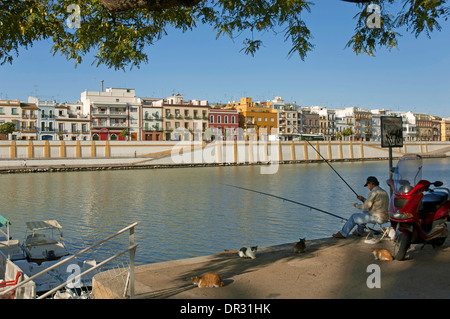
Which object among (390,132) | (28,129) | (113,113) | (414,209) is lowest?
(414,209)

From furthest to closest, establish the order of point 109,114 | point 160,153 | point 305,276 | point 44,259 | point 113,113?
1. point 113,113
2. point 109,114
3. point 160,153
4. point 44,259
5. point 305,276

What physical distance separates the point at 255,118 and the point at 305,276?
7441 cm

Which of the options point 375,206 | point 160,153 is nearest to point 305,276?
point 375,206

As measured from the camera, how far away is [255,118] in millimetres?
78562

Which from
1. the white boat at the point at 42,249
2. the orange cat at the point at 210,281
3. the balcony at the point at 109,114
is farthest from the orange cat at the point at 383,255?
the balcony at the point at 109,114

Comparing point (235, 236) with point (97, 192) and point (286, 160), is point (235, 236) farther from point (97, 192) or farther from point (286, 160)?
point (286, 160)

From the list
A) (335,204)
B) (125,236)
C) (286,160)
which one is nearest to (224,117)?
(286,160)

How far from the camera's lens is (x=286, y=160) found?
62938mm

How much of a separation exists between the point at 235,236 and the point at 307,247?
7429 millimetres

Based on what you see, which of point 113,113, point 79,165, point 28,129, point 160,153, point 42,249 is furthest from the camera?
point 113,113

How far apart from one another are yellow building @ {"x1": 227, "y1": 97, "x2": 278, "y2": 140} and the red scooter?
68.0 meters

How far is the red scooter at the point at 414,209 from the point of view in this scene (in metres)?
5.42

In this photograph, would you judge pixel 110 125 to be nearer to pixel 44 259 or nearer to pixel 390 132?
pixel 44 259

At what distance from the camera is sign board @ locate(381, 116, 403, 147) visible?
23.6 feet
